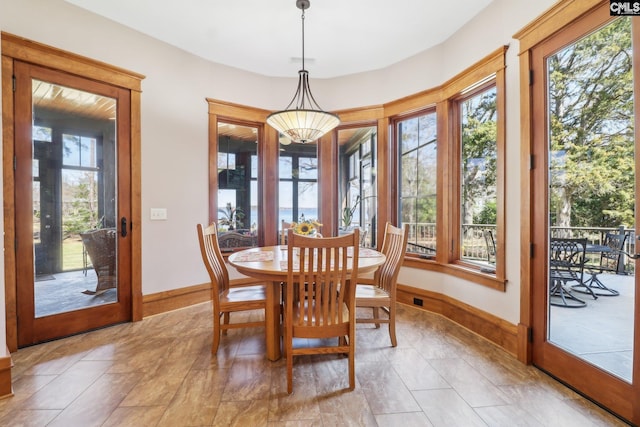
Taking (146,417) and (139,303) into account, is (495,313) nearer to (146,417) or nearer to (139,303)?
(146,417)

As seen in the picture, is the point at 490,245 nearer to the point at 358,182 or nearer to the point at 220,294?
the point at 358,182

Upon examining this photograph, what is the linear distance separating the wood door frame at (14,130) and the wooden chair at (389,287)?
236 centimetres

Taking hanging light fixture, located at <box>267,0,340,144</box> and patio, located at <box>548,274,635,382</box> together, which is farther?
hanging light fixture, located at <box>267,0,340,144</box>

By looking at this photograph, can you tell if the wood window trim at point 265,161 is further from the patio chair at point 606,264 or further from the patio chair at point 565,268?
the patio chair at point 606,264

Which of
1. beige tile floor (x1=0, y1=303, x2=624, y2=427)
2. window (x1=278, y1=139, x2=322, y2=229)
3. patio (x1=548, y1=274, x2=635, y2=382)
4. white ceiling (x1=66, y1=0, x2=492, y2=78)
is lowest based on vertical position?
beige tile floor (x1=0, y1=303, x2=624, y2=427)

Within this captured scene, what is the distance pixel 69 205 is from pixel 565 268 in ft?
13.5

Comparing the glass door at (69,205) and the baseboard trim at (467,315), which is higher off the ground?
the glass door at (69,205)

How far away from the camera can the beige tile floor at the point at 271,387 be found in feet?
5.40

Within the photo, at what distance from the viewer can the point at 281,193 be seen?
4.32 meters

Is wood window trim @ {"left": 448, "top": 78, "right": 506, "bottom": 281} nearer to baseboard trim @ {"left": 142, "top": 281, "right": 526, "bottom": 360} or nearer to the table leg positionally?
baseboard trim @ {"left": 142, "top": 281, "right": 526, "bottom": 360}

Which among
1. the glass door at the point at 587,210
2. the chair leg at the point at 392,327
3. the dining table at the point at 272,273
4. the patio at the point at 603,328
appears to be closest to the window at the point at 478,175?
the glass door at the point at 587,210

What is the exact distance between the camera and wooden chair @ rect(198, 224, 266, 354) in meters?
2.36

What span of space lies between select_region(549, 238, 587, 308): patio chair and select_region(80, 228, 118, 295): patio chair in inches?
152

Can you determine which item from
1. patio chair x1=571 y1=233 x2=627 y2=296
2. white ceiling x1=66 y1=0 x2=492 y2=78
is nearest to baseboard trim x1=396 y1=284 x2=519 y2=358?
patio chair x1=571 y1=233 x2=627 y2=296
